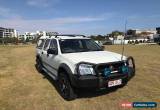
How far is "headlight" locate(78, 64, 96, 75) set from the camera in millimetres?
5640

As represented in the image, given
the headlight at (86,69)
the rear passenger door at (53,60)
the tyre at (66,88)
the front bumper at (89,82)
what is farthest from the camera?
the rear passenger door at (53,60)

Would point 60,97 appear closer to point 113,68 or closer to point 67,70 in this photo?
point 67,70

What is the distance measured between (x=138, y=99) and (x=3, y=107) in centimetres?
385

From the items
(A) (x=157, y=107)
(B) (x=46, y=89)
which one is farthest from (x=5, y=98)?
(A) (x=157, y=107)

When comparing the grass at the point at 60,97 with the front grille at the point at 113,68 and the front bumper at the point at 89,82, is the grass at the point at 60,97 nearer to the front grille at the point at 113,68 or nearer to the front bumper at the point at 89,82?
the front bumper at the point at 89,82

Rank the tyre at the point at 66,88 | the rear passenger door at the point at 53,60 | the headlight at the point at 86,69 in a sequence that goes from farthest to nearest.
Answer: the rear passenger door at the point at 53,60 < the tyre at the point at 66,88 < the headlight at the point at 86,69

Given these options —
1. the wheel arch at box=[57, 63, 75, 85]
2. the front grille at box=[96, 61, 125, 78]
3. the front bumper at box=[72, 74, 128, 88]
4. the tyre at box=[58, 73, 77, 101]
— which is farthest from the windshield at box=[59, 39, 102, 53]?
the front bumper at box=[72, 74, 128, 88]

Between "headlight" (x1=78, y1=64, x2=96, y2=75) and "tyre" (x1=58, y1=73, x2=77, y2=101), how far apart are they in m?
0.65

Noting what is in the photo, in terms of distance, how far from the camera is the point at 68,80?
238 inches

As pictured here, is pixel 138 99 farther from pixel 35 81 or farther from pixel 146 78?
pixel 35 81

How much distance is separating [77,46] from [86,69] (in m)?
2.06

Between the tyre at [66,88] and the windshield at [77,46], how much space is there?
105cm

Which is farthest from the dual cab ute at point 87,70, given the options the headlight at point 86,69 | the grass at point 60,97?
the grass at point 60,97

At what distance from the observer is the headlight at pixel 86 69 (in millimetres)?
5640
